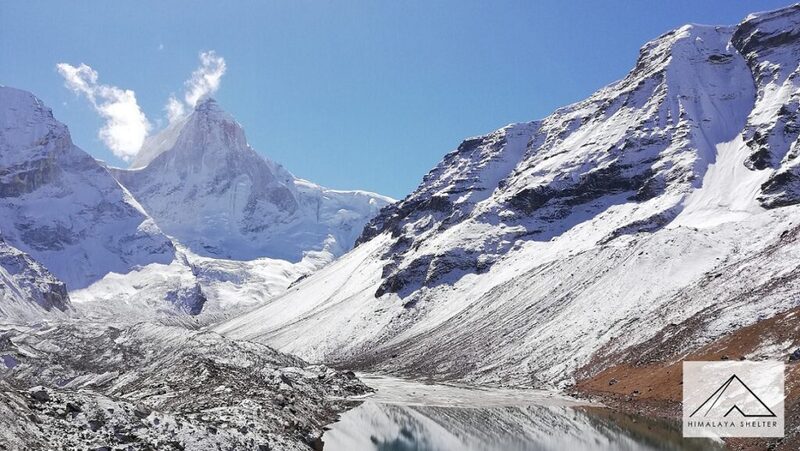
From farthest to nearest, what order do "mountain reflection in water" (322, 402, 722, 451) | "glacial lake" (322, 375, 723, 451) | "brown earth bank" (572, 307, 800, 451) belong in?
"brown earth bank" (572, 307, 800, 451), "glacial lake" (322, 375, 723, 451), "mountain reflection in water" (322, 402, 722, 451)

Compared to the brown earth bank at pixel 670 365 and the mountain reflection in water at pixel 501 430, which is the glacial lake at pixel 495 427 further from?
the brown earth bank at pixel 670 365

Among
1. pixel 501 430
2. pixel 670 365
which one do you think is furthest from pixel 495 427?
pixel 670 365

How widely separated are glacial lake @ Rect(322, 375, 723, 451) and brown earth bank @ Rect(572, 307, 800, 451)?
4.96m

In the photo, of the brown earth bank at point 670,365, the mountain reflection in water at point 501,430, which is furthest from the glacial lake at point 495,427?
the brown earth bank at point 670,365

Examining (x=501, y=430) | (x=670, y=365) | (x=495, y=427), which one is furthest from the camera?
(x=670, y=365)

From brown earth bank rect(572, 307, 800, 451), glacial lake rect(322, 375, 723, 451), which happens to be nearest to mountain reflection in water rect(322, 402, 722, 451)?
glacial lake rect(322, 375, 723, 451)

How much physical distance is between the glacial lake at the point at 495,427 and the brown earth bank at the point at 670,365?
4.96m

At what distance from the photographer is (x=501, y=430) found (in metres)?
81.2

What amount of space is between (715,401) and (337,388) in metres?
62.6

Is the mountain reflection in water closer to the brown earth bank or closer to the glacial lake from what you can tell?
the glacial lake

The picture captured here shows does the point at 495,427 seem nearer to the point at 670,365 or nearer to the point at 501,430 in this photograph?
the point at 501,430

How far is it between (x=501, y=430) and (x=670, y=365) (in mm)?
38196

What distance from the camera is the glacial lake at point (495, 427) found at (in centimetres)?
6894

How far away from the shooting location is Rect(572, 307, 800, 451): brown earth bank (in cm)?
8562
